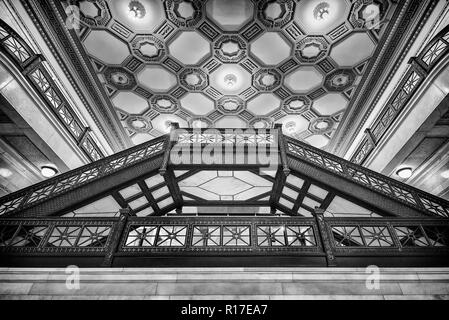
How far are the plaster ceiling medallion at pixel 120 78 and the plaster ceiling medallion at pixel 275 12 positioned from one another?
184 inches

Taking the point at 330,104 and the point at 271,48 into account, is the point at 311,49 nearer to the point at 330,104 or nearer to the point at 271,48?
the point at 271,48

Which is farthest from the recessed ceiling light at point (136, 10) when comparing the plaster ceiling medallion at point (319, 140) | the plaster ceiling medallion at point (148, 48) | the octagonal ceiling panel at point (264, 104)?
the plaster ceiling medallion at point (319, 140)

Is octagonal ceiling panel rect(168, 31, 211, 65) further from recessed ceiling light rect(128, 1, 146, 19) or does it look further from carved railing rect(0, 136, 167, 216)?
carved railing rect(0, 136, 167, 216)

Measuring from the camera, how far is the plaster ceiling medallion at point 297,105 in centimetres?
902

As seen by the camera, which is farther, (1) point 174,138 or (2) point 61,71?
(2) point 61,71

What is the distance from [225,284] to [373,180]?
3.90 meters

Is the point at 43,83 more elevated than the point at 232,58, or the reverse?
the point at 232,58

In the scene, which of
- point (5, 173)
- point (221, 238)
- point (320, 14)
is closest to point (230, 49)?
point (320, 14)

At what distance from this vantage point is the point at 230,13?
664 centimetres

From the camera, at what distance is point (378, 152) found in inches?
279

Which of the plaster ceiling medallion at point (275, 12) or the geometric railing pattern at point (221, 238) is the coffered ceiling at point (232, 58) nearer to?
the plaster ceiling medallion at point (275, 12)

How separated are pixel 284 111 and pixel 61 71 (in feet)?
25.3

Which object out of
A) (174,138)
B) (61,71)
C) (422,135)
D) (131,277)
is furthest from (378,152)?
(61,71)
